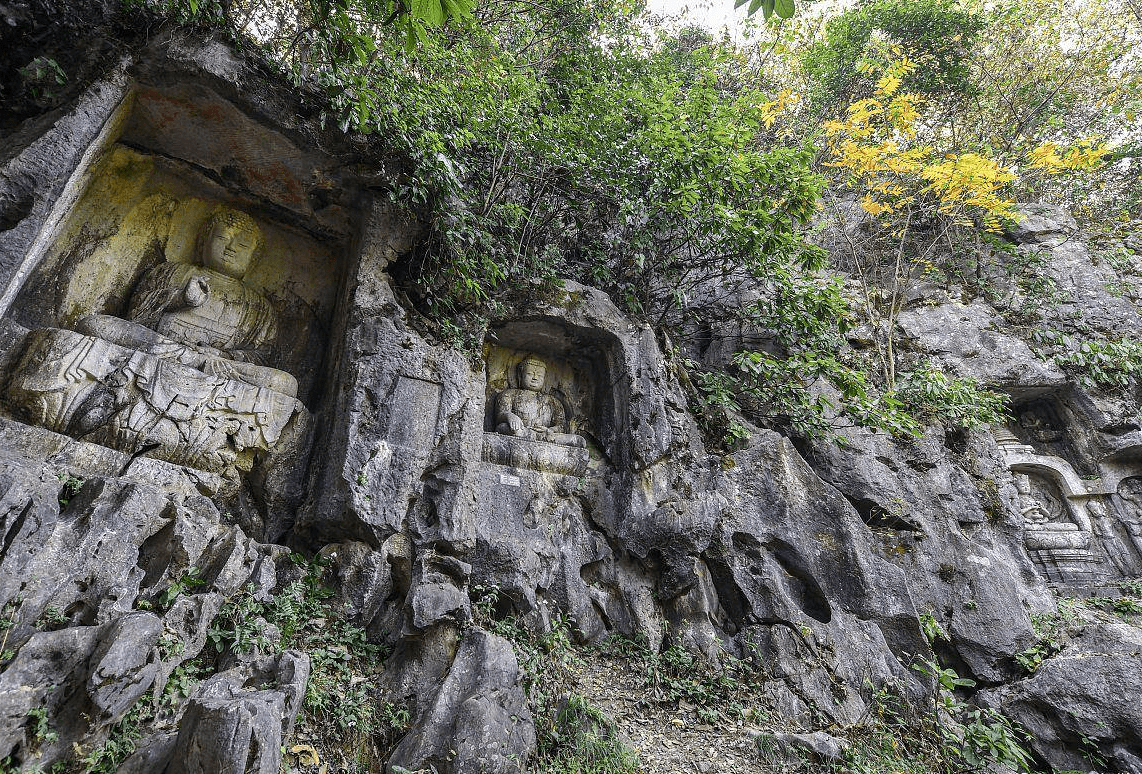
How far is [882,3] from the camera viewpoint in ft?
40.5

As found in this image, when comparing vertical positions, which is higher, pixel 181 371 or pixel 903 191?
pixel 903 191

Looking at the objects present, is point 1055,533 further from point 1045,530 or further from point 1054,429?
point 1054,429

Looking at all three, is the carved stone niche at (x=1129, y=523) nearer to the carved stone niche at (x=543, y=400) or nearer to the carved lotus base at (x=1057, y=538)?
the carved lotus base at (x=1057, y=538)

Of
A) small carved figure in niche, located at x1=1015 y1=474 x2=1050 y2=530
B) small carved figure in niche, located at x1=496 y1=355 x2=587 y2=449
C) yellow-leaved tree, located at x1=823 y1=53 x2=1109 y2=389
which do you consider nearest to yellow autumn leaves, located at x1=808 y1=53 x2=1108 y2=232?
yellow-leaved tree, located at x1=823 y1=53 x2=1109 y2=389

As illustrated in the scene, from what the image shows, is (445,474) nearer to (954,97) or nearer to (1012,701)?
(1012,701)

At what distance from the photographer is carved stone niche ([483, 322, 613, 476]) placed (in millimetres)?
6754

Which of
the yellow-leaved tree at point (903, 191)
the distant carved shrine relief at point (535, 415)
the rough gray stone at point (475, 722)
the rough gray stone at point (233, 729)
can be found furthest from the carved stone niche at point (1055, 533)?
the rough gray stone at point (233, 729)

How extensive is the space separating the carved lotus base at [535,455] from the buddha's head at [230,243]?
3.47 meters

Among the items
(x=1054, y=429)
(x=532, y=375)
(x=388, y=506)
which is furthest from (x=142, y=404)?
(x=1054, y=429)

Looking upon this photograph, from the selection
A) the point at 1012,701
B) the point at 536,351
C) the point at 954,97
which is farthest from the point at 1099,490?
the point at 536,351

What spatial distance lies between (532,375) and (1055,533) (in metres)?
9.29

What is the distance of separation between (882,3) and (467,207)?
1188cm

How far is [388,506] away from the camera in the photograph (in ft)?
16.5

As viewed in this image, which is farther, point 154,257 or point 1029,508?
point 1029,508
